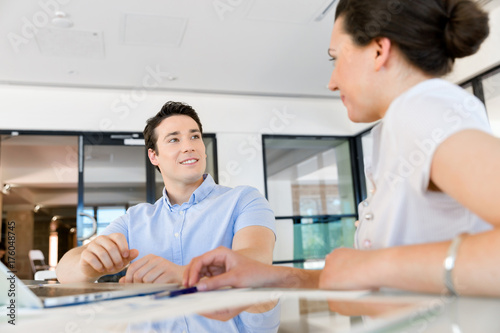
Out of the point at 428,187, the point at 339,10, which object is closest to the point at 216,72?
the point at 339,10

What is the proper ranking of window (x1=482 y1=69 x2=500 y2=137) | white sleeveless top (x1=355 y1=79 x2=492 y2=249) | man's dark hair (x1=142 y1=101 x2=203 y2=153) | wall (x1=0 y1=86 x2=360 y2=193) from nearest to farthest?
white sleeveless top (x1=355 y1=79 x2=492 y2=249) < man's dark hair (x1=142 y1=101 x2=203 y2=153) < window (x1=482 y1=69 x2=500 y2=137) < wall (x1=0 y1=86 x2=360 y2=193)

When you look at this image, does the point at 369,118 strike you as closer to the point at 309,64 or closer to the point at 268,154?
the point at 309,64

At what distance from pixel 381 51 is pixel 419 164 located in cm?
27

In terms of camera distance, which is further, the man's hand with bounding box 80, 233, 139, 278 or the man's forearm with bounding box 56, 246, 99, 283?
the man's forearm with bounding box 56, 246, 99, 283

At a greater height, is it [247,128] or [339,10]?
[247,128]

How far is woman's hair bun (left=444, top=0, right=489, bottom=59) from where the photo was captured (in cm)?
73

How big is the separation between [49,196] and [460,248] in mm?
9870

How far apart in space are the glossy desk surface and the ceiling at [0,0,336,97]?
2.97 meters

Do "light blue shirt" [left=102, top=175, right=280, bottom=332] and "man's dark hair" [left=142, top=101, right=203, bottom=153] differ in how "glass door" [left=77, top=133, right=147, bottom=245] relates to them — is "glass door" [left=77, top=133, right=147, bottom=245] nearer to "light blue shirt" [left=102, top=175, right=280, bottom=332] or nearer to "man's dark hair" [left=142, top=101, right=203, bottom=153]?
"man's dark hair" [left=142, top=101, right=203, bottom=153]

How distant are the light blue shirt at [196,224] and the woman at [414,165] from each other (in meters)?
0.76

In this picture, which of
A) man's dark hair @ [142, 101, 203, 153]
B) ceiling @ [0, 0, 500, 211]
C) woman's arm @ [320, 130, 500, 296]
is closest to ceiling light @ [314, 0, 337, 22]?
ceiling @ [0, 0, 500, 211]

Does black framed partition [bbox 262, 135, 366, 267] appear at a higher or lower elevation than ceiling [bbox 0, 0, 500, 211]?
lower

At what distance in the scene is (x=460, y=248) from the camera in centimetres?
49

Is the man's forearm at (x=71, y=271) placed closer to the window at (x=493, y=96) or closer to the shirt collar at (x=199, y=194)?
the shirt collar at (x=199, y=194)
